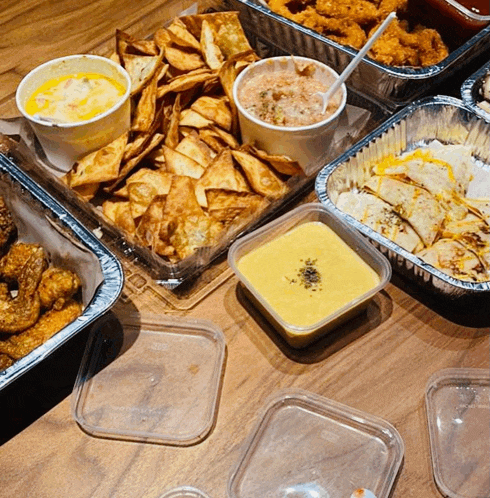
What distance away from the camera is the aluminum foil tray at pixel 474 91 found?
191cm

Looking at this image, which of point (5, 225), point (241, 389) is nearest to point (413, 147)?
point (241, 389)

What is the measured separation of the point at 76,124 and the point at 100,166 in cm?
13

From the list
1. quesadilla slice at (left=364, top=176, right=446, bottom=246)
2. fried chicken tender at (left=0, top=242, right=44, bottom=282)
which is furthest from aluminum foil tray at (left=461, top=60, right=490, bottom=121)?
fried chicken tender at (left=0, top=242, right=44, bottom=282)

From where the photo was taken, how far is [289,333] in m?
1.40

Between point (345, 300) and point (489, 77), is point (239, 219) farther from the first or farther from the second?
point (489, 77)

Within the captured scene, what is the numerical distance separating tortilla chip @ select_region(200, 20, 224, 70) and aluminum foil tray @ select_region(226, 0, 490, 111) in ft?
0.84

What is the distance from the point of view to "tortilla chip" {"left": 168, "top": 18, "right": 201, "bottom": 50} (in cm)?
199

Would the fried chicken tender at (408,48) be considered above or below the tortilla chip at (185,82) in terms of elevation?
above

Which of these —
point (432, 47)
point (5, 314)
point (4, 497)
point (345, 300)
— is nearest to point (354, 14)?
point (432, 47)

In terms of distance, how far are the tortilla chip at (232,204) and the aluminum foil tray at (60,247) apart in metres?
0.32

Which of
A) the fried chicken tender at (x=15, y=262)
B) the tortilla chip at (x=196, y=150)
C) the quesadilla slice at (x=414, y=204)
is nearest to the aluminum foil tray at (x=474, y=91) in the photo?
the quesadilla slice at (x=414, y=204)

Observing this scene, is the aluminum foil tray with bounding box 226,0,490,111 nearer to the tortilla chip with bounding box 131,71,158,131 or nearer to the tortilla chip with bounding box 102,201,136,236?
the tortilla chip with bounding box 131,71,158,131

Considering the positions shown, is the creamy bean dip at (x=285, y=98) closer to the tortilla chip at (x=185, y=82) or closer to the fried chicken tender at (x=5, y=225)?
the tortilla chip at (x=185, y=82)

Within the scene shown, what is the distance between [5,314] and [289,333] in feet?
1.98
